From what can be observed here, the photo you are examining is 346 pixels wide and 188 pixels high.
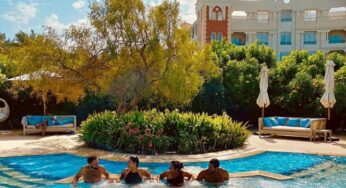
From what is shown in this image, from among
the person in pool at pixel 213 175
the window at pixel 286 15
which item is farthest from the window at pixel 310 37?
the person in pool at pixel 213 175

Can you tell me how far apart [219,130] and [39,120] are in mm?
8427

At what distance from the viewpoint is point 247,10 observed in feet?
129

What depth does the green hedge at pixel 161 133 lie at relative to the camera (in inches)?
456

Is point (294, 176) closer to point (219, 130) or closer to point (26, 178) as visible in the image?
point (219, 130)

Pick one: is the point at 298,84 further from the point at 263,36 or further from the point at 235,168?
the point at 263,36

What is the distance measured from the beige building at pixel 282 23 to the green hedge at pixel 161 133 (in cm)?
2731

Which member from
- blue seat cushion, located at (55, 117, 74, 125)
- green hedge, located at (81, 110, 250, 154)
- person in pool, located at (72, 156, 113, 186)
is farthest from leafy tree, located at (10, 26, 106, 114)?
person in pool, located at (72, 156, 113, 186)

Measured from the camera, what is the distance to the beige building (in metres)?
38.5

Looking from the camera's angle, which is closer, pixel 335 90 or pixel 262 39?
pixel 335 90

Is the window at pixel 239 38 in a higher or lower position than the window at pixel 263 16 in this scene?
lower

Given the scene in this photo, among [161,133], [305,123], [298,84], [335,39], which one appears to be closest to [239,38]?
[335,39]

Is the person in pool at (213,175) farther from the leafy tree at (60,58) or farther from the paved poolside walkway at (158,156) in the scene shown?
the leafy tree at (60,58)

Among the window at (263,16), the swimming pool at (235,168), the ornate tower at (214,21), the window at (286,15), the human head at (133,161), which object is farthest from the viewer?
the window at (263,16)

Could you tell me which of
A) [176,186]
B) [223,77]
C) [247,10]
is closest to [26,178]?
[176,186]
